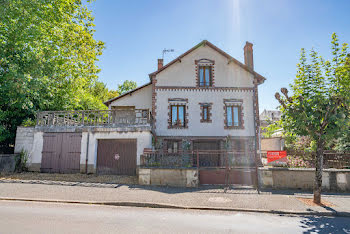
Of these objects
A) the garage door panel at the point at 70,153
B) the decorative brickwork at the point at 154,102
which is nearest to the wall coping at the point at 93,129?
the garage door panel at the point at 70,153

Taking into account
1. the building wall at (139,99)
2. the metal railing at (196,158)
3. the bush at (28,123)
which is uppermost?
the building wall at (139,99)

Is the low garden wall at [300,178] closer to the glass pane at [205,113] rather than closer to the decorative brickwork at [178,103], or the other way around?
the glass pane at [205,113]

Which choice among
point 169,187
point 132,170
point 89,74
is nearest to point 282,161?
point 169,187

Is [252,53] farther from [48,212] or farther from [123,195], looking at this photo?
[48,212]

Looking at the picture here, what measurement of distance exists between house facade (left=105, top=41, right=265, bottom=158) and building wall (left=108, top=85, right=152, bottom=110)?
1.56 meters

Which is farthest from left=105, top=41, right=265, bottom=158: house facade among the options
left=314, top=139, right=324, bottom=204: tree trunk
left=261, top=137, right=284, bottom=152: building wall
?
left=261, top=137, right=284, bottom=152: building wall

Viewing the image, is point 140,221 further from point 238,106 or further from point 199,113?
point 238,106

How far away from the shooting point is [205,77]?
55.6 ft

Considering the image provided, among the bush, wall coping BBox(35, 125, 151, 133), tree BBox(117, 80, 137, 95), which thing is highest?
tree BBox(117, 80, 137, 95)

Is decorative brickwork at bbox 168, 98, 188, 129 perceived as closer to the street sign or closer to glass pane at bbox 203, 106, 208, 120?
glass pane at bbox 203, 106, 208, 120

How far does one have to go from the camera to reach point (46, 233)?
461cm

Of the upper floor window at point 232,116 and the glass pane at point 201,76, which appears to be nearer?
the upper floor window at point 232,116

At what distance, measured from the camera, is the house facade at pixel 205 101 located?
16.2 m

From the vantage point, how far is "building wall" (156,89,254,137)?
16250mm
